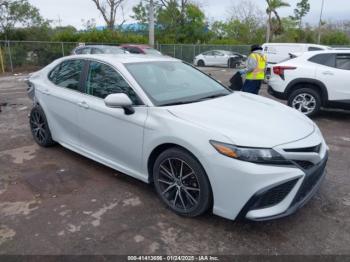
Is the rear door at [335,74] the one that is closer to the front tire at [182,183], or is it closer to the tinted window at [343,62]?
the tinted window at [343,62]

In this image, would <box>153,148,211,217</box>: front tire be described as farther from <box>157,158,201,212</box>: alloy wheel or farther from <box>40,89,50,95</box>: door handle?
<box>40,89,50,95</box>: door handle

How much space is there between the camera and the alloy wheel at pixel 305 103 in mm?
7523

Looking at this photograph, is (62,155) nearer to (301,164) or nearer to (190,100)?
(190,100)

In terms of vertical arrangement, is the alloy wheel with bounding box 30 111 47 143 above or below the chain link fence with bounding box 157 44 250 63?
below

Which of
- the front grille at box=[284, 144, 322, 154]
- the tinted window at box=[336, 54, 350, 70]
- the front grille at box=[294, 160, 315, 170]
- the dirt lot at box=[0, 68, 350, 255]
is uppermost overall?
the tinted window at box=[336, 54, 350, 70]

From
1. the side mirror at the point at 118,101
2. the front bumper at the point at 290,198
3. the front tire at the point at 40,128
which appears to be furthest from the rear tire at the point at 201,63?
the front bumper at the point at 290,198

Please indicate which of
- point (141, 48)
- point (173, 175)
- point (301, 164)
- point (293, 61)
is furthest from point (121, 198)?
point (141, 48)

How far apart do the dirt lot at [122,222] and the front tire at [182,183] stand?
15 cm

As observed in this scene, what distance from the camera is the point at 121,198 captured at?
3754 mm

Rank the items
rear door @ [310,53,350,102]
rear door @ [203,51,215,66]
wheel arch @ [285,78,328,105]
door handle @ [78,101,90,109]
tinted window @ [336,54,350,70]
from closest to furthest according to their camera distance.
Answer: door handle @ [78,101,90,109]
rear door @ [310,53,350,102]
tinted window @ [336,54,350,70]
wheel arch @ [285,78,328,105]
rear door @ [203,51,215,66]

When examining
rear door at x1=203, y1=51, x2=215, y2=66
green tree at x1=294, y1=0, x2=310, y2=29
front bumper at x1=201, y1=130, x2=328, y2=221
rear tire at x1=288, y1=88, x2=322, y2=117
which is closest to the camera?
front bumper at x1=201, y1=130, x2=328, y2=221

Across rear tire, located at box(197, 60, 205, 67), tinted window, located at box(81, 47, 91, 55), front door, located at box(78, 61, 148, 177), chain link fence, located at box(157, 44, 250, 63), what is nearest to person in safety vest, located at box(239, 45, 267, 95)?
front door, located at box(78, 61, 148, 177)

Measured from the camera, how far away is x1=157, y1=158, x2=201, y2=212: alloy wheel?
3188mm

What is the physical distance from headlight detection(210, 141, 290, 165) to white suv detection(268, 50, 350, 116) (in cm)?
505
